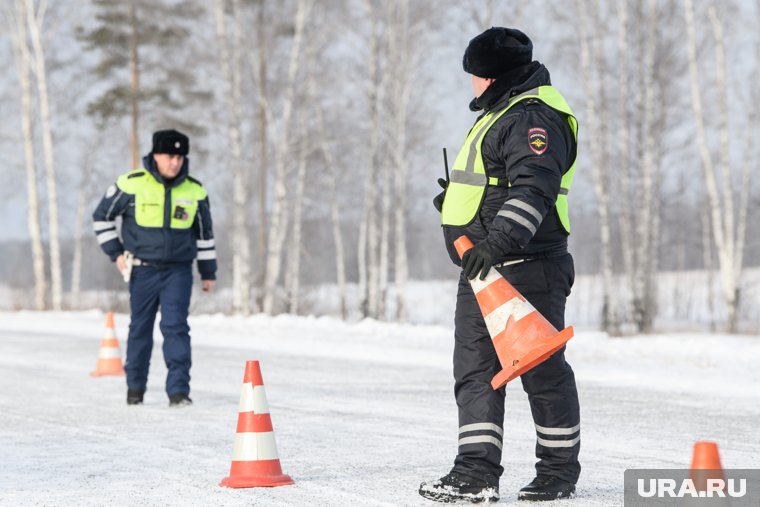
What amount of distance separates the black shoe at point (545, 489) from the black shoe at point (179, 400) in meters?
4.58

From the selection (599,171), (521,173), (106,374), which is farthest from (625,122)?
(521,173)

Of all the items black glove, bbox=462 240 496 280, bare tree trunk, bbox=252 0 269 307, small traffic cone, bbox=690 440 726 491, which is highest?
bare tree trunk, bbox=252 0 269 307

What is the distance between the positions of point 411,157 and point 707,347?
85.5ft

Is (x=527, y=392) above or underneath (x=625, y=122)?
underneath

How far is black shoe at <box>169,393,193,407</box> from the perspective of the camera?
9.06 metres

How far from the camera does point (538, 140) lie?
475 centimetres

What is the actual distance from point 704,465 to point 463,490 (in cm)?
149

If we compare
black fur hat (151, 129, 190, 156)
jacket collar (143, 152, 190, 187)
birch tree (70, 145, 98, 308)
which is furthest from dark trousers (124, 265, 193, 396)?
birch tree (70, 145, 98, 308)

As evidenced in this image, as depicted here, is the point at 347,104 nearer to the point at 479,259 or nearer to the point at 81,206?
the point at 81,206

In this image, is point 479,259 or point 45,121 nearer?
point 479,259

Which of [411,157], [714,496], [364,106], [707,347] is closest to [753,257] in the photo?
[411,157]

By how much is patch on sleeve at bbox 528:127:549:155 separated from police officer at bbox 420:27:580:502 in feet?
0.11

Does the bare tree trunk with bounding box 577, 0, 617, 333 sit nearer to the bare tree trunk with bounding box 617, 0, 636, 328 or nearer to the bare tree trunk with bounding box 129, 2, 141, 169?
the bare tree trunk with bounding box 617, 0, 636, 328

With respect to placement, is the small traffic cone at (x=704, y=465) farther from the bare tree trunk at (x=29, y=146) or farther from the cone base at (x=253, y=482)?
the bare tree trunk at (x=29, y=146)
